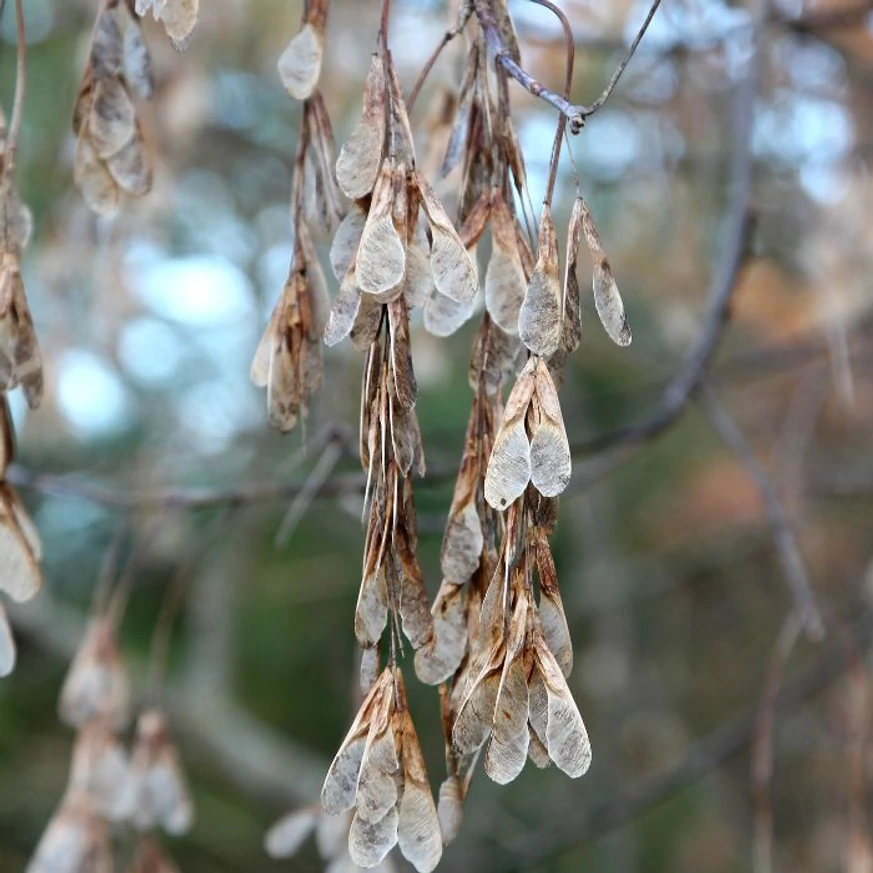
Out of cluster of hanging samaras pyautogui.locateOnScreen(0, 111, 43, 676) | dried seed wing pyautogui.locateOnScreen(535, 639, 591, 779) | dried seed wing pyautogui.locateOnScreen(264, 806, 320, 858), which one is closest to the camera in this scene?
dried seed wing pyautogui.locateOnScreen(535, 639, 591, 779)

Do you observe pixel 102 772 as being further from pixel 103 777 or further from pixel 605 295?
pixel 605 295

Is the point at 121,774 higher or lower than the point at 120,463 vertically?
higher

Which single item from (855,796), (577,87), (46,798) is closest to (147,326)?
(577,87)

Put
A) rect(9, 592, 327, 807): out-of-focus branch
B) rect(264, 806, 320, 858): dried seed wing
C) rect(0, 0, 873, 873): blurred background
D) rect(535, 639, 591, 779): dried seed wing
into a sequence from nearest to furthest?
rect(535, 639, 591, 779): dried seed wing
rect(264, 806, 320, 858): dried seed wing
rect(0, 0, 873, 873): blurred background
rect(9, 592, 327, 807): out-of-focus branch

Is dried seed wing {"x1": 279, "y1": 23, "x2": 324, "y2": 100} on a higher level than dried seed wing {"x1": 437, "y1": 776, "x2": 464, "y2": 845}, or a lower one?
higher

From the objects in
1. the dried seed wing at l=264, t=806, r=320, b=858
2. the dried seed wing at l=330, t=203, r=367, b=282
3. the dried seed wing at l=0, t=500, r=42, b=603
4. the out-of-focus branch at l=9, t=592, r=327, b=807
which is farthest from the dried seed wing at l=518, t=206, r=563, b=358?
the out-of-focus branch at l=9, t=592, r=327, b=807

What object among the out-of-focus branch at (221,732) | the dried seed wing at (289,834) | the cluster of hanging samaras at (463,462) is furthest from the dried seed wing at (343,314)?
the out-of-focus branch at (221,732)

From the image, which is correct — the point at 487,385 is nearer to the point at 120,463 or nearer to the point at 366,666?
the point at 366,666

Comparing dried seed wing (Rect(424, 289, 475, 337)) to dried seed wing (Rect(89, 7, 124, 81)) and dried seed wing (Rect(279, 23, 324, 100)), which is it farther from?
dried seed wing (Rect(89, 7, 124, 81))
